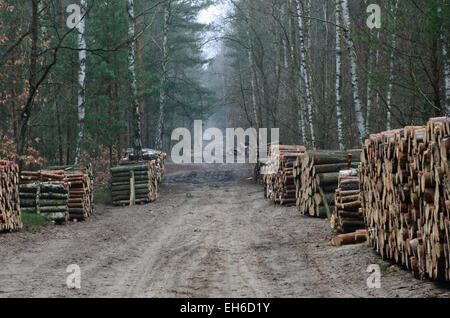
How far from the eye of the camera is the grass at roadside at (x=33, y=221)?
14.0m

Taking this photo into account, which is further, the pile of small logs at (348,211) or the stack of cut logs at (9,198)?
the stack of cut logs at (9,198)

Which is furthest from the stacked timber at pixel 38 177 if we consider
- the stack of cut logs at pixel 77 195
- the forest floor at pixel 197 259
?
the forest floor at pixel 197 259

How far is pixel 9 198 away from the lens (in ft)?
43.5

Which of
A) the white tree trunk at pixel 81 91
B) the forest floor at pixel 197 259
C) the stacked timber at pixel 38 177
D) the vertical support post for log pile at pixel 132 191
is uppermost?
the white tree trunk at pixel 81 91

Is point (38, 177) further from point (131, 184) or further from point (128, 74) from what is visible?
point (128, 74)

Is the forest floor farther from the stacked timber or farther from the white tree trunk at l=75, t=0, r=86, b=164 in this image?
the white tree trunk at l=75, t=0, r=86, b=164

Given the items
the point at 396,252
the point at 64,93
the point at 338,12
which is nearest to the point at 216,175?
the point at 64,93

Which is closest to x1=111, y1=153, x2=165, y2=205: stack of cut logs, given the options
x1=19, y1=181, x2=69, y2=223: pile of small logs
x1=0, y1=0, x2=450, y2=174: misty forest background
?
x1=0, y1=0, x2=450, y2=174: misty forest background

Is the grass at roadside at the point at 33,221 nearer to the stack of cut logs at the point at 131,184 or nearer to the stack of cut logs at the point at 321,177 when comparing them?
the stack of cut logs at the point at 131,184

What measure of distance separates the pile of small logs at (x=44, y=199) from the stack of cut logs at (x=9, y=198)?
159 cm

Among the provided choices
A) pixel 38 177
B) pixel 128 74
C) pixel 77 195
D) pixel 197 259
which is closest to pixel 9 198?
pixel 38 177

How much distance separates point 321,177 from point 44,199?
820 cm

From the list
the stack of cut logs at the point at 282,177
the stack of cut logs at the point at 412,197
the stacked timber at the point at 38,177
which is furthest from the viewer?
the stack of cut logs at the point at 282,177
